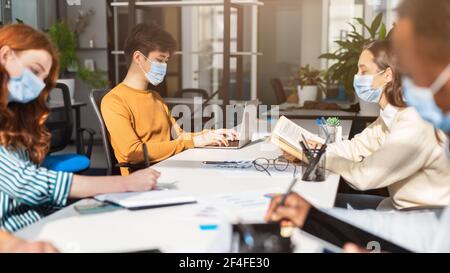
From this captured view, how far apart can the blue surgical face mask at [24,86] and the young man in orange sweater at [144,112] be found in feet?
2.97

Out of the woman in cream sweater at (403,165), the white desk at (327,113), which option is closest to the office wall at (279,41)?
the white desk at (327,113)

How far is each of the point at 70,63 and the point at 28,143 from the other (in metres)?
4.82

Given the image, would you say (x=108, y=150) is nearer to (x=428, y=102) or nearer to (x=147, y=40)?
(x=147, y=40)

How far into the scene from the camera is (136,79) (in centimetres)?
275

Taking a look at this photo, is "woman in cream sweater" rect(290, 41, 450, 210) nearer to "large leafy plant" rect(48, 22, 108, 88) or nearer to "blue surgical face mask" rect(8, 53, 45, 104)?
"blue surgical face mask" rect(8, 53, 45, 104)

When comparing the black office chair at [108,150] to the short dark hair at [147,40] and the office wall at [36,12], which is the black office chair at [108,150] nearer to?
the short dark hair at [147,40]

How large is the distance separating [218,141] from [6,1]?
3909 millimetres

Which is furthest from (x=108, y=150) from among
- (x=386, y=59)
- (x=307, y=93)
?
(x=307, y=93)

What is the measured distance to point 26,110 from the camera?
1655 mm

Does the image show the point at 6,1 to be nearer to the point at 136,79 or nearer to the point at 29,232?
the point at 136,79

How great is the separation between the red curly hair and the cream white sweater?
1114 mm

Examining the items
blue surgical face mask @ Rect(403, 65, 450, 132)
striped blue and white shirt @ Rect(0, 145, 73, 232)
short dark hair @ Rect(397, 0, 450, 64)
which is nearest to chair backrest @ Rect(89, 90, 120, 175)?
striped blue and white shirt @ Rect(0, 145, 73, 232)

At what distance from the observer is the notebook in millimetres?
1543
